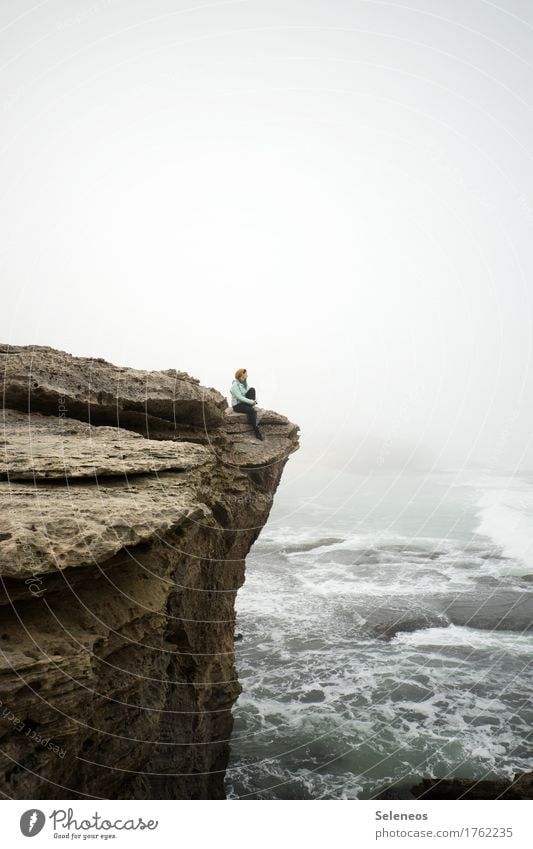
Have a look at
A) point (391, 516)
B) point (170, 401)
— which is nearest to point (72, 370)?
point (170, 401)

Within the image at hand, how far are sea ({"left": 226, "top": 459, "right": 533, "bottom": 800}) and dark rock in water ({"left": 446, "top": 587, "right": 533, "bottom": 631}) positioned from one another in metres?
0.09

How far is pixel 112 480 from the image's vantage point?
7816mm

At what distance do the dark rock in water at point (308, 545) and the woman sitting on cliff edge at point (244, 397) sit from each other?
2365cm

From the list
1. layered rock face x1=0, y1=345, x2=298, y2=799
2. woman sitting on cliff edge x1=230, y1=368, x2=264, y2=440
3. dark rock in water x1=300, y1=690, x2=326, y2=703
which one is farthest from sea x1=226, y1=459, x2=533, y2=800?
woman sitting on cliff edge x1=230, y1=368, x2=264, y2=440

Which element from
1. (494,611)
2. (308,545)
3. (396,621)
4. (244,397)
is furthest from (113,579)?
(308,545)

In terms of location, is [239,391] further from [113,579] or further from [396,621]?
[396,621]

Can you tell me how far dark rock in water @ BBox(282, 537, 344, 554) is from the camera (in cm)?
3570

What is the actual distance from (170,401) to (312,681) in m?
11.8

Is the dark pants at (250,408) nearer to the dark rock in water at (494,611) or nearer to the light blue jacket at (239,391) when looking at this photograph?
the light blue jacket at (239,391)

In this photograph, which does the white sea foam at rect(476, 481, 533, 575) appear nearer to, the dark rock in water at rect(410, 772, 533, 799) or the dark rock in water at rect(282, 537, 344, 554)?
the dark rock in water at rect(282, 537, 344, 554)

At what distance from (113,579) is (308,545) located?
104ft

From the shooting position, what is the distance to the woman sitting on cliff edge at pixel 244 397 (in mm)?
13273

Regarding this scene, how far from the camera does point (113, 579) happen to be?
23.0 ft

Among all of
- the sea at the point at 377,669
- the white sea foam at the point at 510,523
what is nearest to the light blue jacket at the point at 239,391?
the sea at the point at 377,669
